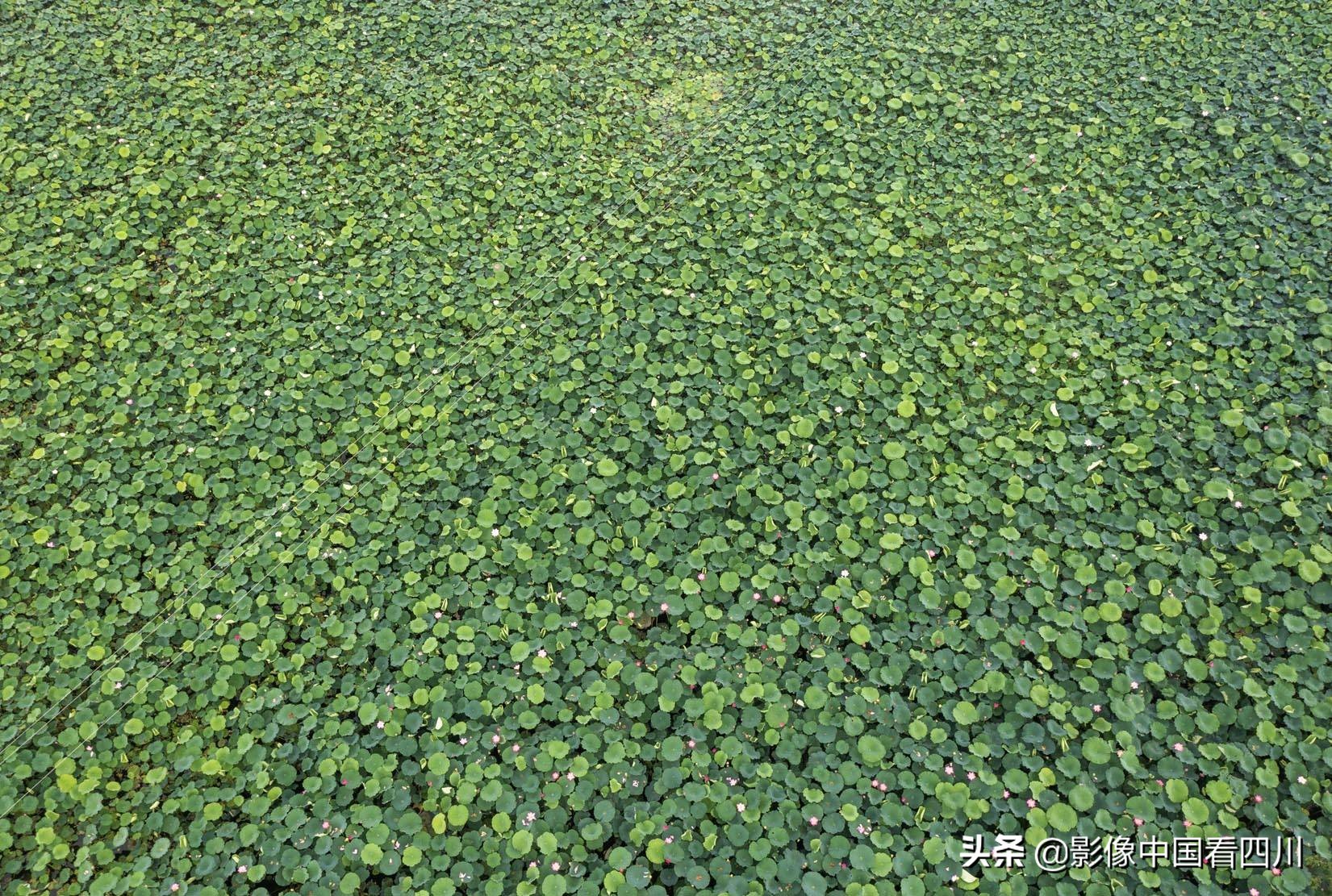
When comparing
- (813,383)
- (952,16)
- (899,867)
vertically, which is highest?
(952,16)

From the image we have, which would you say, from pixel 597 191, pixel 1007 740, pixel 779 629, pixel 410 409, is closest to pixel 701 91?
pixel 597 191

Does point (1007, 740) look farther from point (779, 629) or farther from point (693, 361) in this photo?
point (693, 361)

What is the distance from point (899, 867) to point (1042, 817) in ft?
1.72

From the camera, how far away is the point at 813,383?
4.09 meters

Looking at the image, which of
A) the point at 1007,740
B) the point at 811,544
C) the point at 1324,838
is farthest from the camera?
the point at 811,544

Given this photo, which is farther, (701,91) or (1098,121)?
(701,91)

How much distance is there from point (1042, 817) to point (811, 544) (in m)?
1.31

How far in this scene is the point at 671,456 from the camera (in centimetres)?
388

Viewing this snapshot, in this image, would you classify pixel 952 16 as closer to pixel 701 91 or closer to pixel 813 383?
pixel 701 91

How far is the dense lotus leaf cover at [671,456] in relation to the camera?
9.84ft

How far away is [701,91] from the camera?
19.0 ft

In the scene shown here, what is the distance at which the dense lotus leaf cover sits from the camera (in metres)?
3.00

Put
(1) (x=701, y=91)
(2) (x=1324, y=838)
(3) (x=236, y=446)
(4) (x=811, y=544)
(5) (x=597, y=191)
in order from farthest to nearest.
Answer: (1) (x=701, y=91) < (5) (x=597, y=191) < (3) (x=236, y=446) < (4) (x=811, y=544) < (2) (x=1324, y=838)

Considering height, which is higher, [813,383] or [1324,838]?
[813,383]
